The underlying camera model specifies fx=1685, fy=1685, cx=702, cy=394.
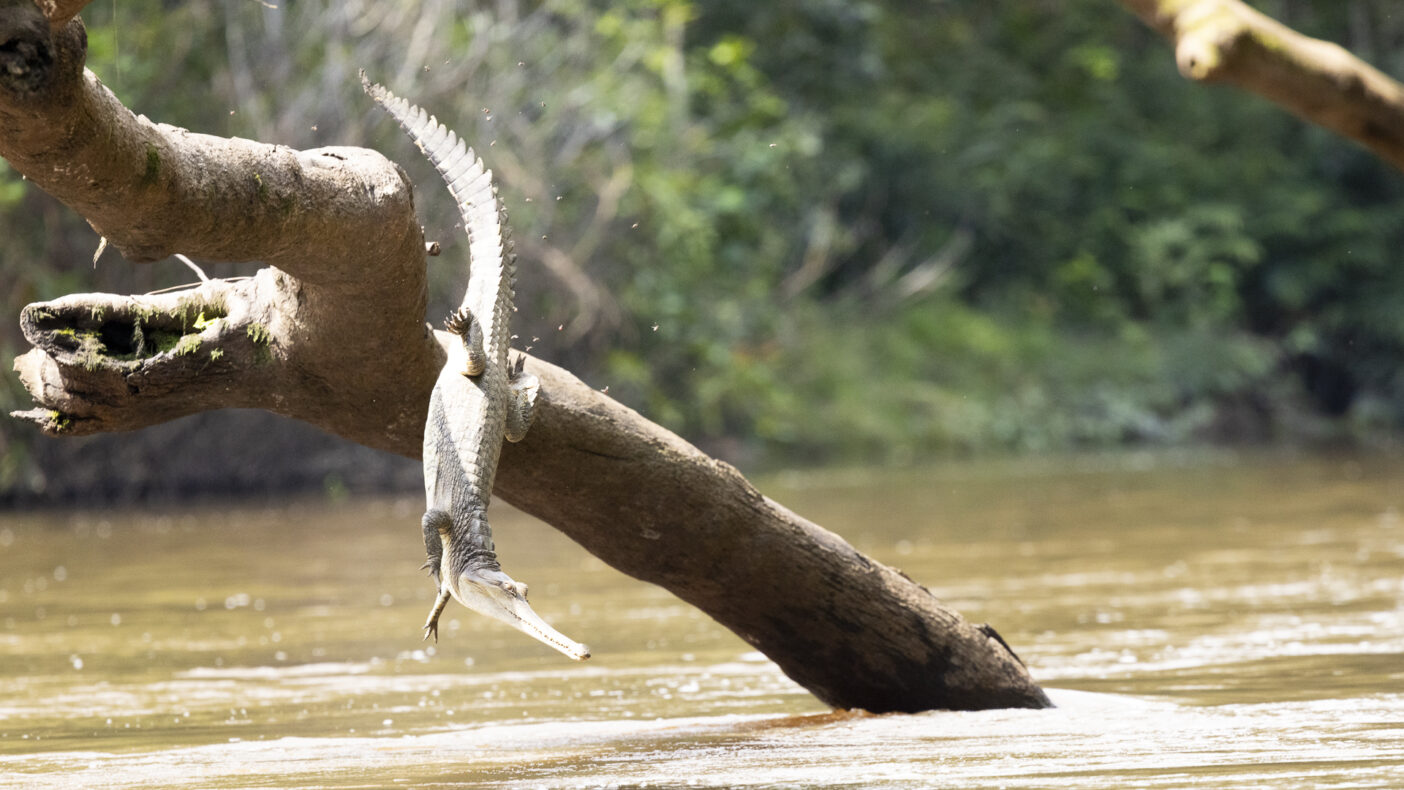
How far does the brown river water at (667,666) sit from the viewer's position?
3.88 metres

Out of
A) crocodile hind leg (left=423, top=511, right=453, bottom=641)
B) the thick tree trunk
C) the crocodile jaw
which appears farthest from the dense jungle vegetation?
the crocodile jaw

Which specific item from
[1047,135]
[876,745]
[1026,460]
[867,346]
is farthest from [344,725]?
[1047,135]

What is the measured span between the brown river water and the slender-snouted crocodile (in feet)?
2.79

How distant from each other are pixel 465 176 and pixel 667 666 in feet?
7.62

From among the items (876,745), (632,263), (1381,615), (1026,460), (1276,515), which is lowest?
(876,745)

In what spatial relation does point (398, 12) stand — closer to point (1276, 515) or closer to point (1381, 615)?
point (1276, 515)

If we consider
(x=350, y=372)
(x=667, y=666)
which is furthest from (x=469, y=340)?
(x=667, y=666)

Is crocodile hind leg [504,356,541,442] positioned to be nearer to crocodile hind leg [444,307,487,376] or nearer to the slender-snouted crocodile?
the slender-snouted crocodile

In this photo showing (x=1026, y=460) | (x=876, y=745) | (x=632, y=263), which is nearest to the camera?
(x=876, y=745)

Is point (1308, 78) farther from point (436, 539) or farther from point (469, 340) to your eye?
point (469, 340)

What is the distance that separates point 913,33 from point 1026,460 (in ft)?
34.5

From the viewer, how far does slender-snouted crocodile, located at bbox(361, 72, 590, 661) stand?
117 inches

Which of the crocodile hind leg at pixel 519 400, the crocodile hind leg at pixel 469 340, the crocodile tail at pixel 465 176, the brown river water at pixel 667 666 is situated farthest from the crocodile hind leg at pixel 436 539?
the crocodile tail at pixel 465 176

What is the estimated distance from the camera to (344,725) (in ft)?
15.5
